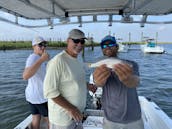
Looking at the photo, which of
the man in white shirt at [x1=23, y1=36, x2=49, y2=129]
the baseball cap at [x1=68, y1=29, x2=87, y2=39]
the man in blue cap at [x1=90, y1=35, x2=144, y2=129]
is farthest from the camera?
the man in white shirt at [x1=23, y1=36, x2=49, y2=129]

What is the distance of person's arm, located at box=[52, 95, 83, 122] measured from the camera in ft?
7.82

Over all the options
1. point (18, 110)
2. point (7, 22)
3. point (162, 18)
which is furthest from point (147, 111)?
point (18, 110)

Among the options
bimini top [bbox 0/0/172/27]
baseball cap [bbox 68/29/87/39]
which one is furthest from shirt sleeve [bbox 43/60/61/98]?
bimini top [bbox 0/0/172/27]

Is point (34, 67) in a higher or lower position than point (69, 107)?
higher

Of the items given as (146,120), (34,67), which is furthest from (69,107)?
(146,120)

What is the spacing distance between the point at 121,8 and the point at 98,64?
233 cm

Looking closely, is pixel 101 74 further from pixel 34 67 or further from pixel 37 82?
pixel 37 82

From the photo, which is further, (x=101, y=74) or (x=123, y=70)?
(x=101, y=74)

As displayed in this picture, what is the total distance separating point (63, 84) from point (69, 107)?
9.1 inches

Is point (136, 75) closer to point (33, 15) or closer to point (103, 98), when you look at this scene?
point (103, 98)

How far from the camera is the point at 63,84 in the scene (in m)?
2.43

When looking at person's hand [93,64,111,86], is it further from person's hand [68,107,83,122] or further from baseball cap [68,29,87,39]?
baseball cap [68,29,87,39]

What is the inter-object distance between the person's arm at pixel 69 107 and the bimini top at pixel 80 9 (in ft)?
5.10

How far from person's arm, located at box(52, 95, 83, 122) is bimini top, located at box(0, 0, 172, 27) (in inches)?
61.2
